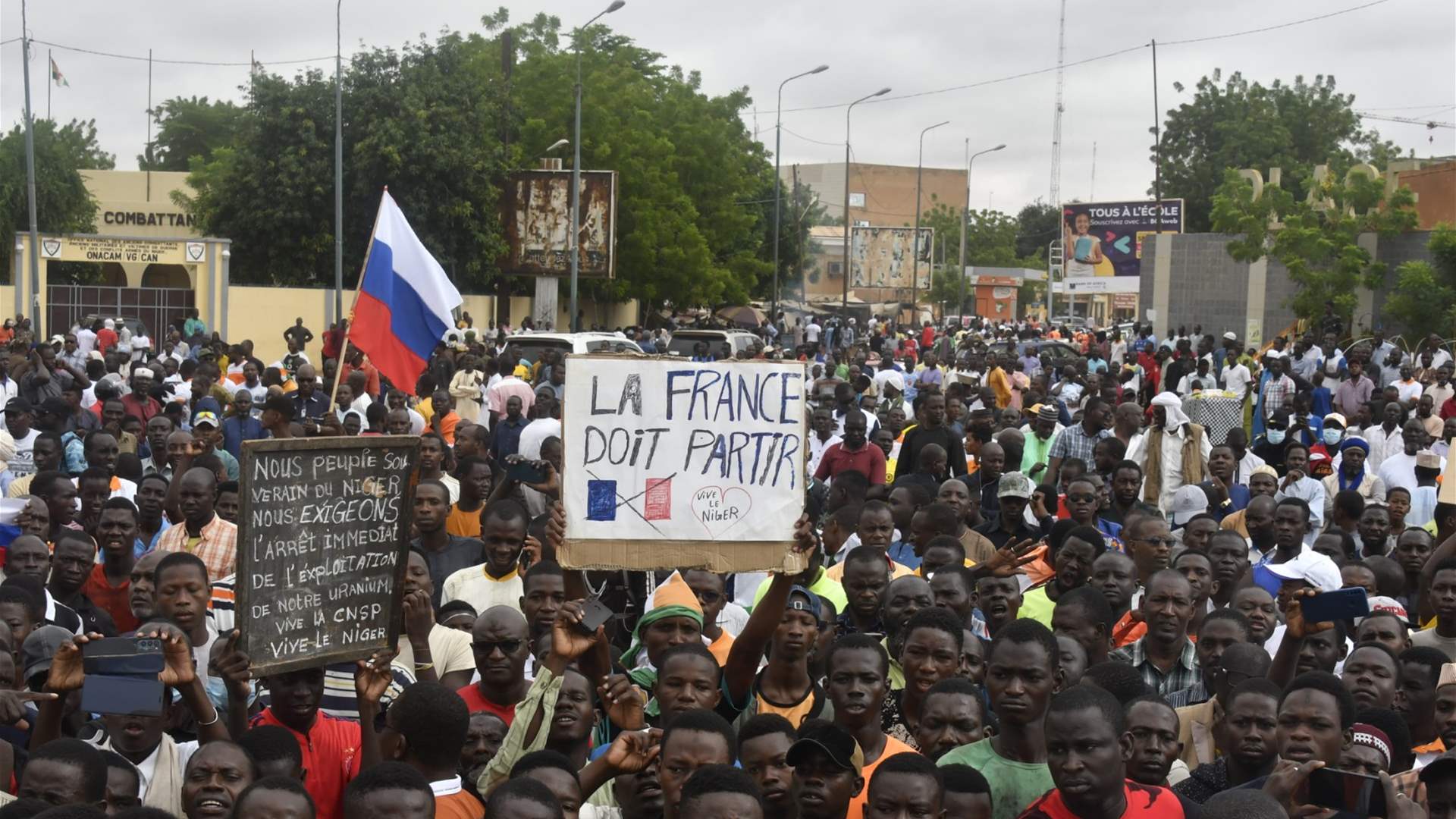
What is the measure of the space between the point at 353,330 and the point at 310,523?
5.79m

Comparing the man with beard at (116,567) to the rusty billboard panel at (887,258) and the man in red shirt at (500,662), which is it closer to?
the man in red shirt at (500,662)

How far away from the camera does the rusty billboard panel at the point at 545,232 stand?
3928 centimetres

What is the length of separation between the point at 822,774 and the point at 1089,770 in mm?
739

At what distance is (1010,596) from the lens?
729 centimetres

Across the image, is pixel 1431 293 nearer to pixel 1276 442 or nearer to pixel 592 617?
pixel 1276 442

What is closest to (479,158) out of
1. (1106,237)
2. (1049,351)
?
(1049,351)

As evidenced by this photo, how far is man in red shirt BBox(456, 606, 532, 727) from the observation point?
224 inches

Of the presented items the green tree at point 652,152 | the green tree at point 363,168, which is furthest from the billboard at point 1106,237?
the green tree at point 363,168

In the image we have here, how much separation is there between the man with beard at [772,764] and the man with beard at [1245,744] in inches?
52.0

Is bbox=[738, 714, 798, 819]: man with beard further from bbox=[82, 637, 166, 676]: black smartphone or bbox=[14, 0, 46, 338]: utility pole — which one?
bbox=[14, 0, 46, 338]: utility pole

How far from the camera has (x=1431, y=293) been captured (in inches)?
1208

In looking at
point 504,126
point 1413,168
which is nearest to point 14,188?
point 504,126

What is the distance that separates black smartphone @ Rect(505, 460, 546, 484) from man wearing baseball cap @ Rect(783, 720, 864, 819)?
446 cm

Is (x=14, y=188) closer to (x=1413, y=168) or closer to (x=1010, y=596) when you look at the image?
(x=1413, y=168)
